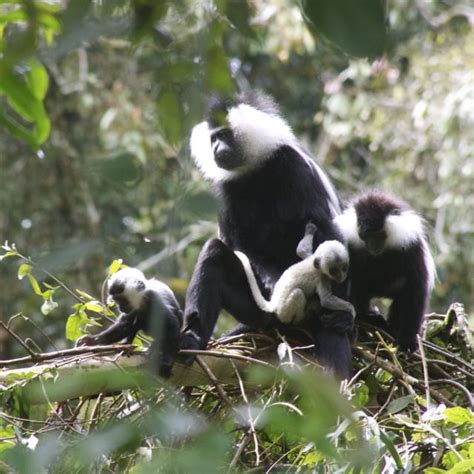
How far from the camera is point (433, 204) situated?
8.67 meters

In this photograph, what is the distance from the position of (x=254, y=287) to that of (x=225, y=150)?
2.20ft

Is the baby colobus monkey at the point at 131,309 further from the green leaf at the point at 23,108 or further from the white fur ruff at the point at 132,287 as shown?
the green leaf at the point at 23,108

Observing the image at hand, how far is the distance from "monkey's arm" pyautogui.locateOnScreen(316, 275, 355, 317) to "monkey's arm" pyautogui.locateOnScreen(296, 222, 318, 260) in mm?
158

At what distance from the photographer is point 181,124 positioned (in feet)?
2.95

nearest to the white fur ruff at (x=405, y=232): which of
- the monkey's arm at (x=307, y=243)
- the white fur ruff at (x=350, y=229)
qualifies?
the white fur ruff at (x=350, y=229)

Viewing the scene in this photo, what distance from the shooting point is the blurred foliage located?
2.77 feet

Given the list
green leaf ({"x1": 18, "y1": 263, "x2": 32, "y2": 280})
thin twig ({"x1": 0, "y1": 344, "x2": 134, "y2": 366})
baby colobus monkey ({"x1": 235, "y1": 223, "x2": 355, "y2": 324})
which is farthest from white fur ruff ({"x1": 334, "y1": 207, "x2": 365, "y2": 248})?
green leaf ({"x1": 18, "y1": 263, "x2": 32, "y2": 280})

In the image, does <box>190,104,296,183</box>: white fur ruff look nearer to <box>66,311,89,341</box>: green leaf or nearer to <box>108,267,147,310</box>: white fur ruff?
<box>108,267,147,310</box>: white fur ruff

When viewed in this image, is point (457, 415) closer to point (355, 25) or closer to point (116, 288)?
point (116, 288)

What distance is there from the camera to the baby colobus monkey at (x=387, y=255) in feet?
13.1

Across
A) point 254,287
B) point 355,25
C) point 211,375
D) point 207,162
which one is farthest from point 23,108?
point 207,162

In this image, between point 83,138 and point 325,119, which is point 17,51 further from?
point 325,119

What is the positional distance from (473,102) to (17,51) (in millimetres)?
6960

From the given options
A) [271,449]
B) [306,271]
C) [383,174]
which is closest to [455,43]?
[383,174]
